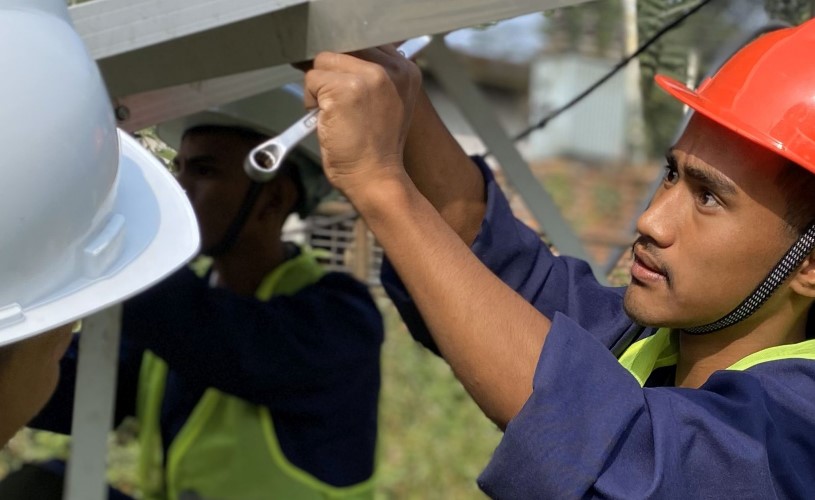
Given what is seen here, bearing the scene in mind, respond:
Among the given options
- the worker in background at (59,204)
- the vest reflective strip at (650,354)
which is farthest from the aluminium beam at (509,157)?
the worker in background at (59,204)

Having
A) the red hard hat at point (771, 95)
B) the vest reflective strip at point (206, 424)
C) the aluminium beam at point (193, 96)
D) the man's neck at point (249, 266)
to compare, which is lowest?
the vest reflective strip at point (206, 424)

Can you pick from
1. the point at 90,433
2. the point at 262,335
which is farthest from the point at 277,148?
the point at 262,335

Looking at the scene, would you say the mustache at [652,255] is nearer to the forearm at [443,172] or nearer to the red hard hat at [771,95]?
the red hard hat at [771,95]

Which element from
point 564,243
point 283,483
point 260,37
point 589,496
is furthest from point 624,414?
point 283,483

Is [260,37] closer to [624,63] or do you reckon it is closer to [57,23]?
[57,23]

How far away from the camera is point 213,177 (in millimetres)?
2756

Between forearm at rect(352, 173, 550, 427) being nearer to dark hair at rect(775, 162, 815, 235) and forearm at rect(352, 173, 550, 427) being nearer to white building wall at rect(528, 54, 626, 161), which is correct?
dark hair at rect(775, 162, 815, 235)

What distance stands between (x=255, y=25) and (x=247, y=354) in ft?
3.75

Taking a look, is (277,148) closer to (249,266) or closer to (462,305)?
(462,305)

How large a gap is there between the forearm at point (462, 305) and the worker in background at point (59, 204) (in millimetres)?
Result: 255

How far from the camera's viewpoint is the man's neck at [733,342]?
5.25 ft

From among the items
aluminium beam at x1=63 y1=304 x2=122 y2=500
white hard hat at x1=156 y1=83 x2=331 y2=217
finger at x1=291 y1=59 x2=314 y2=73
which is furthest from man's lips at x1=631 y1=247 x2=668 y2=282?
white hard hat at x1=156 y1=83 x2=331 y2=217

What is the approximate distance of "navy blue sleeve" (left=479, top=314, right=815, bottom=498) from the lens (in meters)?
1.29

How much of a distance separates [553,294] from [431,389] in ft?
15.2
